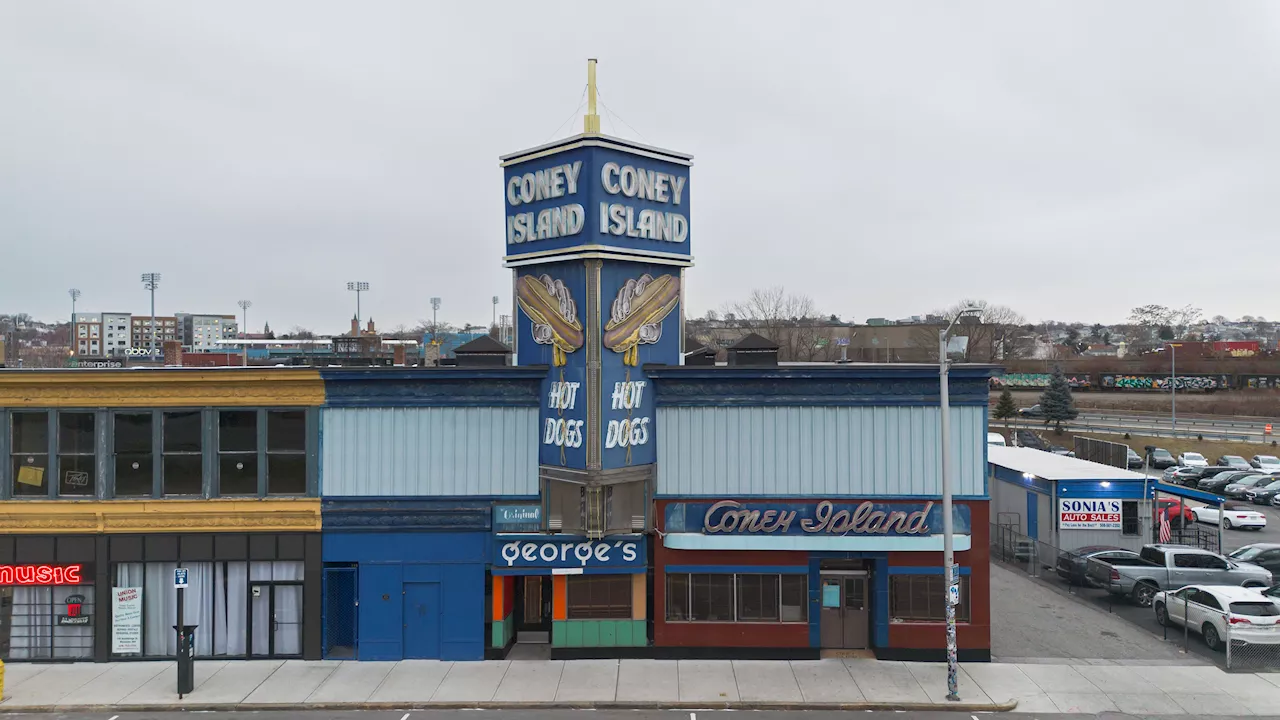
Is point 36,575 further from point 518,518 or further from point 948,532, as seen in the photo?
point 948,532

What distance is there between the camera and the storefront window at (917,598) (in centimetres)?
2083

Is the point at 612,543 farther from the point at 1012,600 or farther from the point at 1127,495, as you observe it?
the point at 1127,495

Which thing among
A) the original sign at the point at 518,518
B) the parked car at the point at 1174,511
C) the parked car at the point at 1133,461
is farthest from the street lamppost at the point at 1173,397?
the original sign at the point at 518,518

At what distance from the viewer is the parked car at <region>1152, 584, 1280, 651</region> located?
66.9 feet

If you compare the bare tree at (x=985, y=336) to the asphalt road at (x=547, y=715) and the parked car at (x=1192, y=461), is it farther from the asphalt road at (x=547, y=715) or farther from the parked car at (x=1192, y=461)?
the asphalt road at (x=547, y=715)

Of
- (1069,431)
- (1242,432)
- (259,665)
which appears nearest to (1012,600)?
(259,665)

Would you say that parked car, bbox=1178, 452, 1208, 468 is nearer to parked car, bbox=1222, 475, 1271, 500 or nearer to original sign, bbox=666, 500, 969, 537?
parked car, bbox=1222, 475, 1271, 500

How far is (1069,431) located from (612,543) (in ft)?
207

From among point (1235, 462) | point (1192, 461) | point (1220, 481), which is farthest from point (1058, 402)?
point (1220, 481)

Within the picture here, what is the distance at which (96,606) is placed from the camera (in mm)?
21047

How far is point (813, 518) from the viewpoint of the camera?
20906 millimetres

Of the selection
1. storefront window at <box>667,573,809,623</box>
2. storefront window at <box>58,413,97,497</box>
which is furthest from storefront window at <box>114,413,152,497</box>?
storefront window at <box>667,573,809,623</box>

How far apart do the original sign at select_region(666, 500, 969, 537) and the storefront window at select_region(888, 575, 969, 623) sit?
4.10 ft

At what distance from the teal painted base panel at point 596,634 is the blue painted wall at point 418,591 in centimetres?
207
